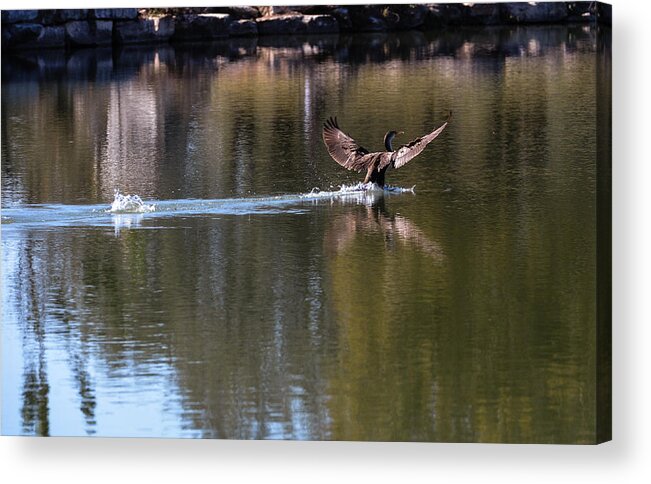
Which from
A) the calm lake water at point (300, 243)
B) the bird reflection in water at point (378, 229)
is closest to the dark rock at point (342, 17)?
the calm lake water at point (300, 243)

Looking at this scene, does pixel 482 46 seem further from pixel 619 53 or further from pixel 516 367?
pixel 516 367

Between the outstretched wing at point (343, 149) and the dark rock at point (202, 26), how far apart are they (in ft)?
2.77

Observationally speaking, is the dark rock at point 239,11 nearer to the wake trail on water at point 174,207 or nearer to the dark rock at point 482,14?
the wake trail on water at point 174,207

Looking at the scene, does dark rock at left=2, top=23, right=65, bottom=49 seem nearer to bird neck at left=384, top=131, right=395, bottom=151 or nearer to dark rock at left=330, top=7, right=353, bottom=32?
dark rock at left=330, top=7, right=353, bottom=32

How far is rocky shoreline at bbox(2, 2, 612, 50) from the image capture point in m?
10.8

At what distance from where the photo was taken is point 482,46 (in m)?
11.3

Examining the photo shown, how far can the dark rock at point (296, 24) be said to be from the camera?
11078 millimetres

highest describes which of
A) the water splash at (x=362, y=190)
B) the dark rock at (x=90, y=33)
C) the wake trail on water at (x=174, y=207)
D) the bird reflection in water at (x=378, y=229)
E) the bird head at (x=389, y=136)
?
the dark rock at (x=90, y=33)

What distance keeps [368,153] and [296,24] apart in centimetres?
97

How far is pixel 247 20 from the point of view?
11305mm

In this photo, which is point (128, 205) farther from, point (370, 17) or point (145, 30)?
point (370, 17)

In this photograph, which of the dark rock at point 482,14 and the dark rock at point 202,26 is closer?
the dark rock at point 482,14

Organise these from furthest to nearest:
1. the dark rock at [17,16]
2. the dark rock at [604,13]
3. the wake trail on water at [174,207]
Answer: the wake trail on water at [174,207] < the dark rock at [17,16] < the dark rock at [604,13]

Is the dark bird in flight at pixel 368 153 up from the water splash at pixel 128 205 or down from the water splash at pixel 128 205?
up
